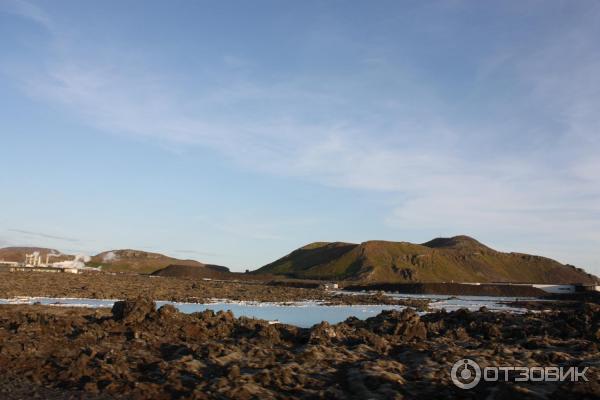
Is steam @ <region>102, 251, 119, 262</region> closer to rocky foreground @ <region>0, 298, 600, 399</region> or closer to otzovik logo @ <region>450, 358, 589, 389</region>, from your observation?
rocky foreground @ <region>0, 298, 600, 399</region>

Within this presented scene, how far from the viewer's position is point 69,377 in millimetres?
12945

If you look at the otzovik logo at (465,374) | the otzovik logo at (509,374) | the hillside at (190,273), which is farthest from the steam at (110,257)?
the otzovik logo at (509,374)

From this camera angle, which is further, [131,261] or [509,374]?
[131,261]

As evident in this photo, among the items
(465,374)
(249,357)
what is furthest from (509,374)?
(249,357)

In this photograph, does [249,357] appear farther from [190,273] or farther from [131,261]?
[131,261]

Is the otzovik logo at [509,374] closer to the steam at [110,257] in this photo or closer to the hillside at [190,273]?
the hillside at [190,273]

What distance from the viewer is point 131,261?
530 feet

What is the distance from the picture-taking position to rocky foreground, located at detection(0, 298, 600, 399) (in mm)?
11844

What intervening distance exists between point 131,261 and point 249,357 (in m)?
155

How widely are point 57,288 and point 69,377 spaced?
136 feet

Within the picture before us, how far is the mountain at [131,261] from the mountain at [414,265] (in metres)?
31.4

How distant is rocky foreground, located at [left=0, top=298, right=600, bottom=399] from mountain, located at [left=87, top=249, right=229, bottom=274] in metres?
132

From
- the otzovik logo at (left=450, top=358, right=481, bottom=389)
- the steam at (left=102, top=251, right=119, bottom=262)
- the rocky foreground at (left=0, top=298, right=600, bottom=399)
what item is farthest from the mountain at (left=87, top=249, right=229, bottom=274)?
the otzovik logo at (left=450, top=358, right=481, bottom=389)

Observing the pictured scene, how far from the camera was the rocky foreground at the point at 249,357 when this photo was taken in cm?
1184
